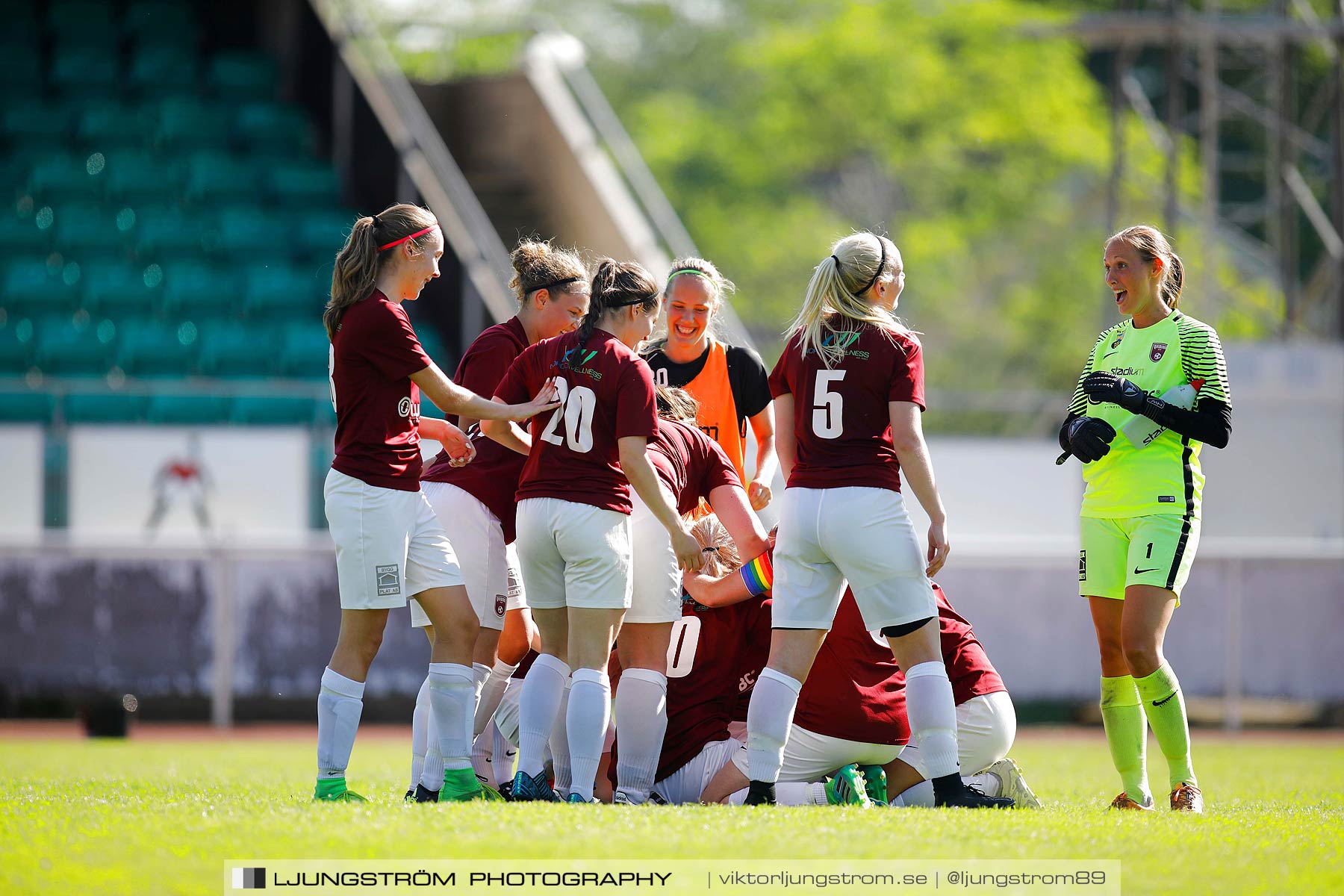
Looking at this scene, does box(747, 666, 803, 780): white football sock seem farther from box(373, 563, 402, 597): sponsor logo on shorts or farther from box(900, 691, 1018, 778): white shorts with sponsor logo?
box(373, 563, 402, 597): sponsor logo on shorts

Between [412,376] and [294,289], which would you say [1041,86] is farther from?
[412,376]

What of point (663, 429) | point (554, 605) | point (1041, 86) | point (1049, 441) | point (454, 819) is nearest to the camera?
point (454, 819)

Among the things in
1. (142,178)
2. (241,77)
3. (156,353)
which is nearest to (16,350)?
(156,353)

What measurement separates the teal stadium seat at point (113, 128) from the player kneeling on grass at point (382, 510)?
1341 cm

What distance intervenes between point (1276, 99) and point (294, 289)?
45.7 feet

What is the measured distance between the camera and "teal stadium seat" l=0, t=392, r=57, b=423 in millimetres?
12367

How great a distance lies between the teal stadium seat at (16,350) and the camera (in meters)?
15.2

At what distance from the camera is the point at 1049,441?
16984 millimetres

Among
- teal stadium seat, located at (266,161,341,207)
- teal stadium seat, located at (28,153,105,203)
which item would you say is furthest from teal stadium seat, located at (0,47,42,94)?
teal stadium seat, located at (266,161,341,207)

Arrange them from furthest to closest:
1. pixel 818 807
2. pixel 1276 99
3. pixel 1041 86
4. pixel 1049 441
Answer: pixel 1041 86, pixel 1276 99, pixel 1049 441, pixel 818 807

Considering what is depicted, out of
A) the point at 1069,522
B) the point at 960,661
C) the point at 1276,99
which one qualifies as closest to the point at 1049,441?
the point at 1069,522

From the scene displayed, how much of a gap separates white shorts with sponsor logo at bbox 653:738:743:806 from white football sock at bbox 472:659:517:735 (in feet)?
2.60

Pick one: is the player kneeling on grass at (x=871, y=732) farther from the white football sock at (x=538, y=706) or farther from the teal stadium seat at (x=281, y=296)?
the teal stadium seat at (x=281, y=296)

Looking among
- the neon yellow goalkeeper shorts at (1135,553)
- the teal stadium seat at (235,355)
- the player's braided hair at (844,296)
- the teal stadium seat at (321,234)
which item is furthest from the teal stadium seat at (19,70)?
the neon yellow goalkeeper shorts at (1135,553)
